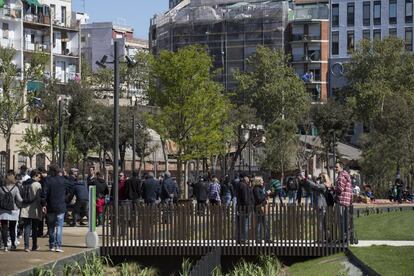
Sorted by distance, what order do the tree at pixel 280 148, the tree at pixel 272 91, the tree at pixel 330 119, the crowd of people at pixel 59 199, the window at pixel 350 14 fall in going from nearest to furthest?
the crowd of people at pixel 59 199, the tree at pixel 280 148, the tree at pixel 330 119, the tree at pixel 272 91, the window at pixel 350 14

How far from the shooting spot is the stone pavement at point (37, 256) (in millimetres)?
20953

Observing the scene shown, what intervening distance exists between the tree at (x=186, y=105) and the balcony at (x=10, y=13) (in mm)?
31838

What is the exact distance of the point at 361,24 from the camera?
373ft

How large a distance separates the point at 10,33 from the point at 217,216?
2501 inches

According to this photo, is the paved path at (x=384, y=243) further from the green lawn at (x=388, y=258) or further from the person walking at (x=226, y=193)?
the person walking at (x=226, y=193)

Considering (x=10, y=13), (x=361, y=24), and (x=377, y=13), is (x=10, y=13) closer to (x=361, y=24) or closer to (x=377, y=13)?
(x=361, y=24)

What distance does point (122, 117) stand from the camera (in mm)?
71750

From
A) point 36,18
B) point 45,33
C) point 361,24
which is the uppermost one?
point 361,24

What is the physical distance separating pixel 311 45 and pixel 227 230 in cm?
9237

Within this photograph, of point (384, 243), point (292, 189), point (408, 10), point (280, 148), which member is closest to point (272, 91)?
point (280, 148)

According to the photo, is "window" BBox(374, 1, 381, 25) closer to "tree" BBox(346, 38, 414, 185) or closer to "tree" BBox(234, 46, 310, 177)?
"tree" BBox(346, 38, 414, 185)

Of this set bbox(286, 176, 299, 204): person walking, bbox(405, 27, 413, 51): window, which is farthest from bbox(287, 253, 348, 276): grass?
bbox(405, 27, 413, 51): window

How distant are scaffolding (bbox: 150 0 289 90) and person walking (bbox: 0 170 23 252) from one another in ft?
283

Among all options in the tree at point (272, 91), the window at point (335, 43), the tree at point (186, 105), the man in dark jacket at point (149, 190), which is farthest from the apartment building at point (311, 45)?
the man in dark jacket at point (149, 190)
